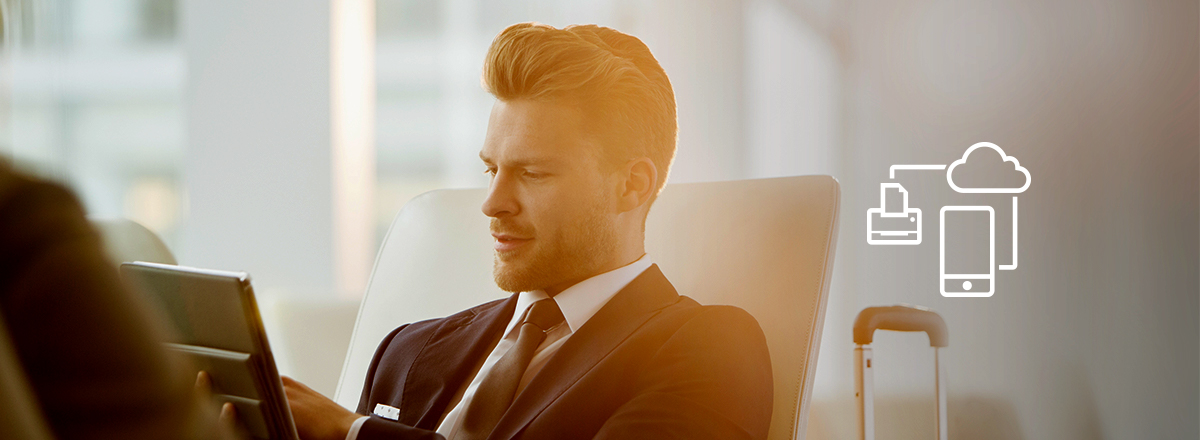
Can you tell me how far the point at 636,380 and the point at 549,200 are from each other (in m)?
0.29

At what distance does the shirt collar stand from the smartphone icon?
1.51 metres

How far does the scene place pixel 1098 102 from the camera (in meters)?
2.25

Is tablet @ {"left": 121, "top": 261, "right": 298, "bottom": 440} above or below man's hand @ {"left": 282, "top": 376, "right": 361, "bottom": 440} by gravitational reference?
above

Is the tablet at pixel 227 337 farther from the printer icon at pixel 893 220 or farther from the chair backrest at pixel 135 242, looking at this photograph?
the printer icon at pixel 893 220

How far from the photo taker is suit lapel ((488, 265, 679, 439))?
0.88 m

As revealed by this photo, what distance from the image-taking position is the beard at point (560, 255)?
1057mm

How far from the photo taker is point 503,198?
1067mm

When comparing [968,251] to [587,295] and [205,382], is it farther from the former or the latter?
[205,382]

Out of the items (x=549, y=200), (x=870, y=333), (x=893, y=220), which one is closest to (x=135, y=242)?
(x=549, y=200)

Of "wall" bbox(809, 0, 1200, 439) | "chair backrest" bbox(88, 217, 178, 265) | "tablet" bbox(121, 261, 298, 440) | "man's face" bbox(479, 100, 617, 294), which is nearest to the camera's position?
"tablet" bbox(121, 261, 298, 440)

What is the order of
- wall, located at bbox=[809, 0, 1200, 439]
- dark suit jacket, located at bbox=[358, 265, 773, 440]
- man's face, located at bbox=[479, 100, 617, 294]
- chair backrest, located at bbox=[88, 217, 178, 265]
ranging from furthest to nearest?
wall, located at bbox=[809, 0, 1200, 439] < chair backrest, located at bbox=[88, 217, 178, 265] < man's face, located at bbox=[479, 100, 617, 294] < dark suit jacket, located at bbox=[358, 265, 773, 440]

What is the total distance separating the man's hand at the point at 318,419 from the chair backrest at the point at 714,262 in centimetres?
45

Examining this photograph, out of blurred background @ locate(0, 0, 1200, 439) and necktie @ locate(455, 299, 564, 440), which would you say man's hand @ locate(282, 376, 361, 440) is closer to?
necktie @ locate(455, 299, 564, 440)

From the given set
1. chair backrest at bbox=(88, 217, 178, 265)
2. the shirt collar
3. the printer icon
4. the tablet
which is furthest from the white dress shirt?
the printer icon
